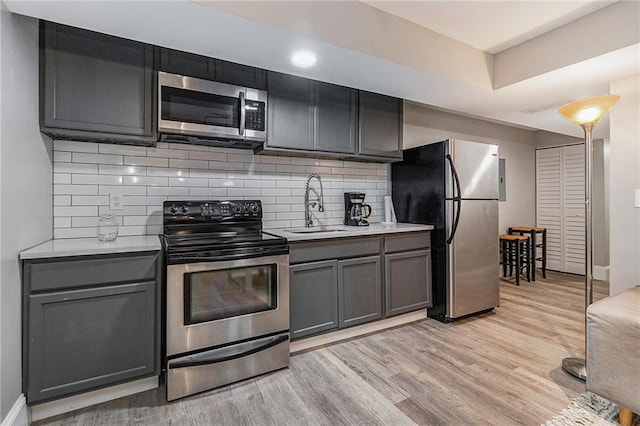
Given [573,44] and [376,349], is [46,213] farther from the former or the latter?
[573,44]

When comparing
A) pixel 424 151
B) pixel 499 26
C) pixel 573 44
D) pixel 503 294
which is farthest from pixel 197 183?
pixel 503 294

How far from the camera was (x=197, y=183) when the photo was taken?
2.65 metres

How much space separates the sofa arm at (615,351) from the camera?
5.32ft

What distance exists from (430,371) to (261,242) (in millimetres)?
1469

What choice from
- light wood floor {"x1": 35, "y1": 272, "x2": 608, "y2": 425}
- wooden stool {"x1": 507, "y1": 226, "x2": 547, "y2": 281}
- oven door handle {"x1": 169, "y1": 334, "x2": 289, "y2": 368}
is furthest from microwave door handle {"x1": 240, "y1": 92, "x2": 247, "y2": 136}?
→ wooden stool {"x1": 507, "y1": 226, "x2": 547, "y2": 281}

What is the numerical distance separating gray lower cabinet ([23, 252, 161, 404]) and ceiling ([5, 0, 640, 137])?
1338mm

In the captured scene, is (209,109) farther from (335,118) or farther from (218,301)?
(218,301)

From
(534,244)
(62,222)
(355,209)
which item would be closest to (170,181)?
(62,222)

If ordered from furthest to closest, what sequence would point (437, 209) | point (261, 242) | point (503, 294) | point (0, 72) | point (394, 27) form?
point (503, 294), point (437, 209), point (394, 27), point (261, 242), point (0, 72)

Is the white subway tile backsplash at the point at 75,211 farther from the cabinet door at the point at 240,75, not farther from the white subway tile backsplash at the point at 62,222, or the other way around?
the cabinet door at the point at 240,75

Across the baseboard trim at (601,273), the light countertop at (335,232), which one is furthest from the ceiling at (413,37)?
the baseboard trim at (601,273)

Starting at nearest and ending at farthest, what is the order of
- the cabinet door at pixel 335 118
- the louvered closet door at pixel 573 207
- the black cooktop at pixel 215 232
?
the black cooktop at pixel 215 232 < the cabinet door at pixel 335 118 < the louvered closet door at pixel 573 207

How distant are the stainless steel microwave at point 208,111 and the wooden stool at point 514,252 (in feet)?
12.6

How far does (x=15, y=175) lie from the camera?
1.63 meters
